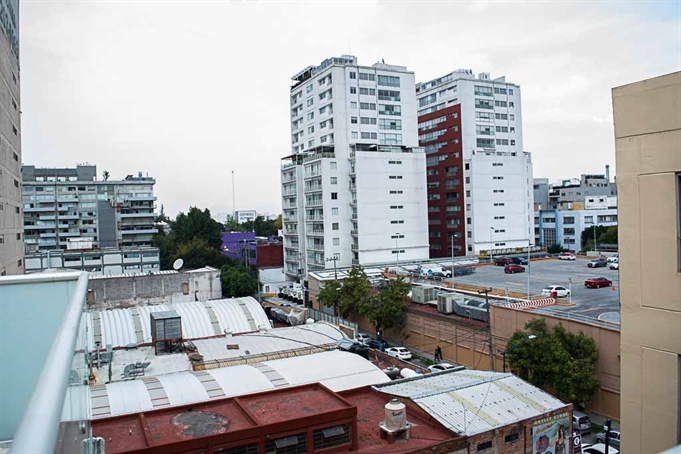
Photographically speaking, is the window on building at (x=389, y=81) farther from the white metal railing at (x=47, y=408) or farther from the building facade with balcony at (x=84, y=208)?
the white metal railing at (x=47, y=408)

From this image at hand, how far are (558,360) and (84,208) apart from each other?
60713mm

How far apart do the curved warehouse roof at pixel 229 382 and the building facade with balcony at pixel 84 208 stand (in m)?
51.0

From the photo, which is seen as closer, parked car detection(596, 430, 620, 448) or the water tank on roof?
the water tank on roof

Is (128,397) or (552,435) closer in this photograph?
(552,435)

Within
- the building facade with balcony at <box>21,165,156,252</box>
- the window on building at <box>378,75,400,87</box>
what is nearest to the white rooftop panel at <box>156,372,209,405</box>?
the window on building at <box>378,75,400,87</box>

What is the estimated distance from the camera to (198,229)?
6288 cm

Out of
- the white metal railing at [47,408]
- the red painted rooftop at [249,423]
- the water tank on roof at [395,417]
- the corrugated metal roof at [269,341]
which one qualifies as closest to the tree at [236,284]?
the corrugated metal roof at [269,341]

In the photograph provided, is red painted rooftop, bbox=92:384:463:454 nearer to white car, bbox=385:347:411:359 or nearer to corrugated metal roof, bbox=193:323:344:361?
corrugated metal roof, bbox=193:323:344:361

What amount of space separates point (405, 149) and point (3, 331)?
145ft

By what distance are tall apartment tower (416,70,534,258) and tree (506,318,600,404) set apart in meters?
31.6

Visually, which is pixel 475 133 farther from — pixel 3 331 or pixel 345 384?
pixel 3 331


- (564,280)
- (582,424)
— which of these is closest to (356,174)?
(564,280)

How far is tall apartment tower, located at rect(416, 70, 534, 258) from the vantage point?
50969mm

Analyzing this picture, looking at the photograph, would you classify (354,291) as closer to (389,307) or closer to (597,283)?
(389,307)
